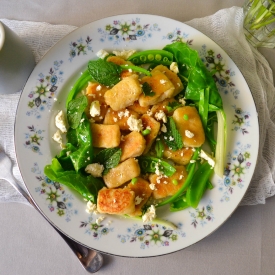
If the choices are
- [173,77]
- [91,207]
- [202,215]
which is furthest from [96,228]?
[173,77]

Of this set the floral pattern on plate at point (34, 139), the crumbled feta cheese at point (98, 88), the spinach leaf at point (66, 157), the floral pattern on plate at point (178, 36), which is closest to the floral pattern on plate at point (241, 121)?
the floral pattern on plate at point (178, 36)

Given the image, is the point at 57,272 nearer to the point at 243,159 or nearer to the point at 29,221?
the point at 29,221

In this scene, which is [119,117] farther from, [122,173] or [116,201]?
[116,201]

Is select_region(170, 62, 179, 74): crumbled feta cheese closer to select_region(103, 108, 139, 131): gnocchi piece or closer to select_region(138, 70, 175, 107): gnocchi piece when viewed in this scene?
select_region(138, 70, 175, 107): gnocchi piece

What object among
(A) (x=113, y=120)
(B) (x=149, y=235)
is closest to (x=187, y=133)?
(A) (x=113, y=120)

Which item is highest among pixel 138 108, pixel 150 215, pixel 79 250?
pixel 138 108

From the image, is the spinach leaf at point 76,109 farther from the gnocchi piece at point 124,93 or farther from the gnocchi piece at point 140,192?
the gnocchi piece at point 140,192
